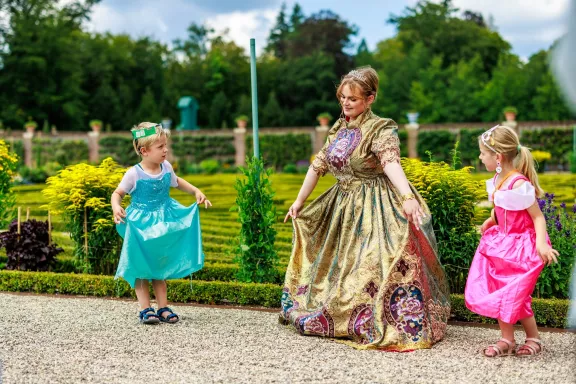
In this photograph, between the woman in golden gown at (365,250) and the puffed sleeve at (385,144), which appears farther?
the puffed sleeve at (385,144)

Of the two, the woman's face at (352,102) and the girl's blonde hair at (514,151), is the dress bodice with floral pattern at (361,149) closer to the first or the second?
the woman's face at (352,102)

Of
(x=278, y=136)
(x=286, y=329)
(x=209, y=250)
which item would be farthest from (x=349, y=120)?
(x=278, y=136)

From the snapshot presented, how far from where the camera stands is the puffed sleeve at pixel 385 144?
394 cm

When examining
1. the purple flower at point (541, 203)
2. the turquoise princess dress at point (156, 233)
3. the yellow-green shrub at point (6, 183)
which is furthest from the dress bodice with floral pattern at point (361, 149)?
the yellow-green shrub at point (6, 183)

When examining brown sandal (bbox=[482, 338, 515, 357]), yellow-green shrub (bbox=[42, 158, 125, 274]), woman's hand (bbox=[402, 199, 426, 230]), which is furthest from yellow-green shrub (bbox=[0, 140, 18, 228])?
brown sandal (bbox=[482, 338, 515, 357])

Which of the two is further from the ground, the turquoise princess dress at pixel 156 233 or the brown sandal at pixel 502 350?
the turquoise princess dress at pixel 156 233

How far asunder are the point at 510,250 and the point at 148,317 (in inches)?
87.1

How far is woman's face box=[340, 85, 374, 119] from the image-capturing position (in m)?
4.09

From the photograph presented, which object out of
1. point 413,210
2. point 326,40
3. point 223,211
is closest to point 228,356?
point 413,210

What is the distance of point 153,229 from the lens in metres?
→ 4.56

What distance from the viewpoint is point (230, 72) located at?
141 feet

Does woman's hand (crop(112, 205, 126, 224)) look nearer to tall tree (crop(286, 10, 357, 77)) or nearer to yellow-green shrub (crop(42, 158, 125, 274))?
yellow-green shrub (crop(42, 158, 125, 274))

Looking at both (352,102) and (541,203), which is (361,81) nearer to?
(352,102)

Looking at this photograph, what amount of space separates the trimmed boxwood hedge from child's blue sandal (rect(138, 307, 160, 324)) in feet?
2.51
